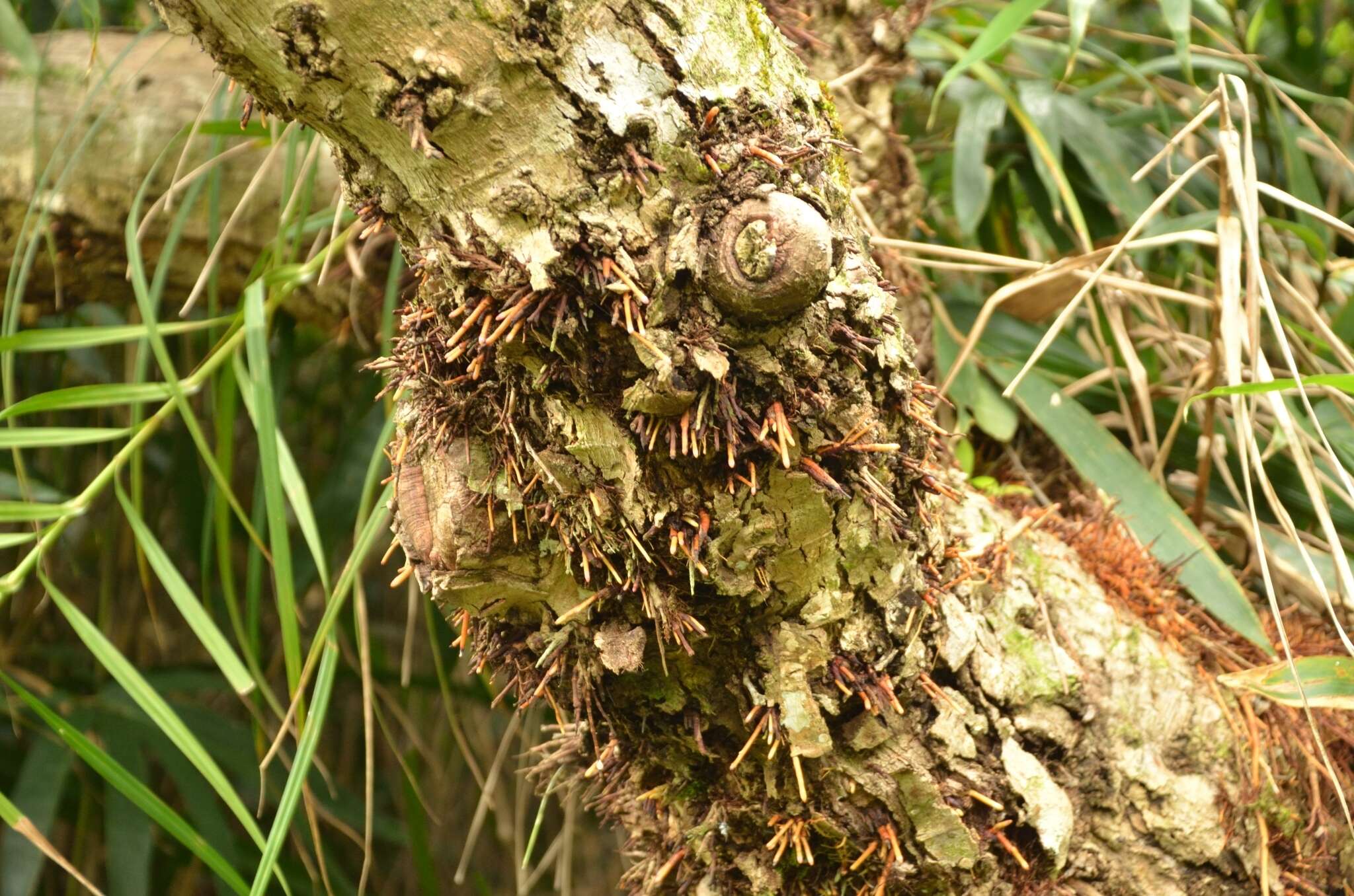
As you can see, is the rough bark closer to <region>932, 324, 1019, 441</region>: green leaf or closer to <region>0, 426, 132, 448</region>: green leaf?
<region>0, 426, 132, 448</region>: green leaf

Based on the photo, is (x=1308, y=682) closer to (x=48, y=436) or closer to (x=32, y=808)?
(x=48, y=436)

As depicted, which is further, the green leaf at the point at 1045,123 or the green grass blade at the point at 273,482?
the green leaf at the point at 1045,123

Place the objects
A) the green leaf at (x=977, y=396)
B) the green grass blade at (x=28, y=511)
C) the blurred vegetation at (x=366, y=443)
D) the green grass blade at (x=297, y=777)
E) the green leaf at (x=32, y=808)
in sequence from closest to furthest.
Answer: the green grass blade at (x=297, y=777) < the green grass blade at (x=28, y=511) < the blurred vegetation at (x=366, y=443) < the green leaf at (x=977, y=396) < the green leaf at (x=32, y=808)

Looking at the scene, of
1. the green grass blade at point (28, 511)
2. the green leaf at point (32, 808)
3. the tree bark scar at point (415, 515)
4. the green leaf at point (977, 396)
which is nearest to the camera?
the tree bark scar at point (415, 515)

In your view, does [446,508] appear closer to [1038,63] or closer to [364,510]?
[364,510]

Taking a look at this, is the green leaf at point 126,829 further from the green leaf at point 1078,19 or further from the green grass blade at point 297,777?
the green leaf at point 1078,19

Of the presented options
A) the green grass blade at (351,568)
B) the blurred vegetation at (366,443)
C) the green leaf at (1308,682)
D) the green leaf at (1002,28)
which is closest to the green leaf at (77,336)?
the blurred vegetation at (366,443)

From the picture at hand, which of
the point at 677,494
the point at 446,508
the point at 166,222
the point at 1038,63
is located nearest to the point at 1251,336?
the point at 677,494

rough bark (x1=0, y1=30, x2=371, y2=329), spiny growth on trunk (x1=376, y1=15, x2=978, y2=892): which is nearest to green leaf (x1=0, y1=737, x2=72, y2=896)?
rough bark (x1=0, y1=30, x2=371, y2=329)
